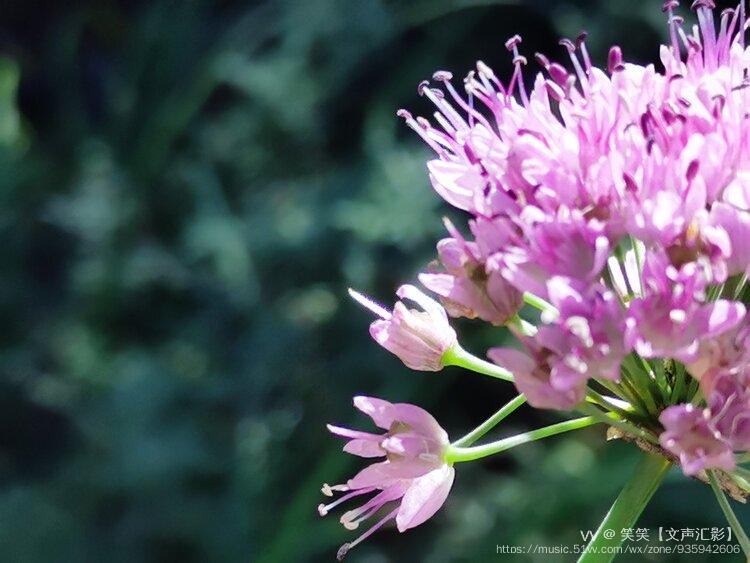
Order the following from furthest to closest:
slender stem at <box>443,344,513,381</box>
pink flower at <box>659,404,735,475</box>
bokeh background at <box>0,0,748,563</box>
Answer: bokeh background at <box>0,0,748,563</box> → slender stem at <box>443,344,513,381</box> → pink flower at <box>659,404,735,475</box>

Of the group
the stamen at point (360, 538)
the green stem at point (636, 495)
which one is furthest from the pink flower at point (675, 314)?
the stamen at point (360, 538)

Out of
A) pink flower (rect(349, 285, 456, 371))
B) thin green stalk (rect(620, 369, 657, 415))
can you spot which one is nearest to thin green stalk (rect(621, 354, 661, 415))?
thin green stalk (rect(620, 369, 657, 415))

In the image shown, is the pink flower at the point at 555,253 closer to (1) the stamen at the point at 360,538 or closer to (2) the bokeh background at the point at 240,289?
(1) the stamen at the point at 360,538

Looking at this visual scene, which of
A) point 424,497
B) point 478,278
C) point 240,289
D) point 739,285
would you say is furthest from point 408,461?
point 240,289

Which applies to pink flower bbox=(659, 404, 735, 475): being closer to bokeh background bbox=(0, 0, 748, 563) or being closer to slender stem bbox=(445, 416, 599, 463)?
slender stem bbox=(445, 416, 599, 463)

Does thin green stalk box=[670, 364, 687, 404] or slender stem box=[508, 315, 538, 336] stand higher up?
slender stem box=[508, 315, 538, 336]

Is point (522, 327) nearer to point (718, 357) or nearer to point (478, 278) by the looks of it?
point (478, 278)

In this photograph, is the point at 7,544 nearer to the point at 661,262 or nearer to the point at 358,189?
the point at 358,189

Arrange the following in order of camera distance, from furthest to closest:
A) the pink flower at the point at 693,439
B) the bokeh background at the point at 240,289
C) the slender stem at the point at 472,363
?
the bokeh background at the point at 240,289, the slender stem at the point at 472,363, the pink flower at the point at 693,439

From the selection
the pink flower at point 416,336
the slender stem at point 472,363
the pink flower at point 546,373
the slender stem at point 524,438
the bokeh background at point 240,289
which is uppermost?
the bokeh background at point 240,289
